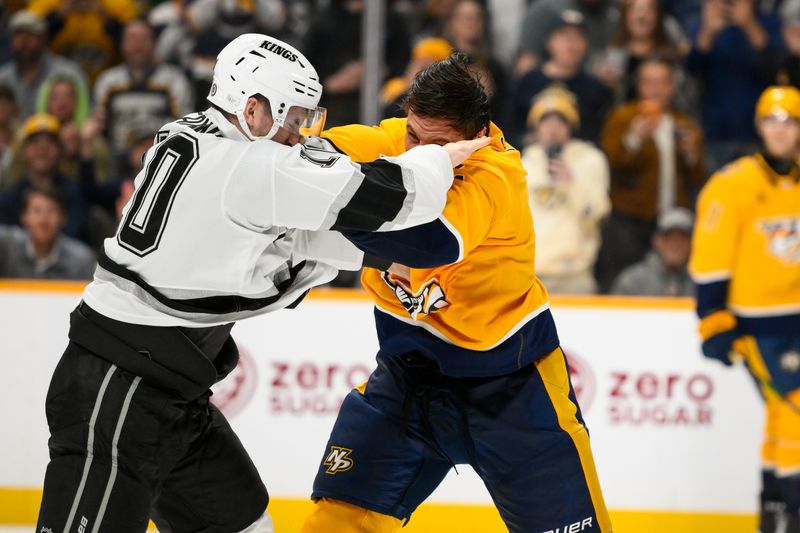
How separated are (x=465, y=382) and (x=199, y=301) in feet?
2.62

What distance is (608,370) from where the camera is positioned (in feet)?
17.7

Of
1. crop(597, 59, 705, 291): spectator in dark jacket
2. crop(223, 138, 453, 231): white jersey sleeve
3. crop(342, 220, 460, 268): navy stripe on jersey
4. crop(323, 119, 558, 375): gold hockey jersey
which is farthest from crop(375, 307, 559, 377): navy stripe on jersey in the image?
crop(597, 59, 705, 291): spectator in dark jacket

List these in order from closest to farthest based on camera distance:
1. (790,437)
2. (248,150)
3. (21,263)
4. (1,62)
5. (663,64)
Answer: (248,150)
(790,437)
(21,263)
(663,64)
(1,62)

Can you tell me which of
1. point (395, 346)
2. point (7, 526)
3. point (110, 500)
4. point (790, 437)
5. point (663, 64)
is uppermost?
point (663, 64)

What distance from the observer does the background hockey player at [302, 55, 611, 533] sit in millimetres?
3111

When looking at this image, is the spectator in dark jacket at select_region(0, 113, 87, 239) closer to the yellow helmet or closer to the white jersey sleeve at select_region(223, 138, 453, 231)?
the yellow helmet

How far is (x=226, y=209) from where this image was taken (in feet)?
9.13

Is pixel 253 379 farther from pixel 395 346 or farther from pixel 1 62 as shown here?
pixel 1 62

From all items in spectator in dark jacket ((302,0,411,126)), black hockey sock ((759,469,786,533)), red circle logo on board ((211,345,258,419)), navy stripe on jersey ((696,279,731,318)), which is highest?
spectator in dark jacket ((302,0,411,126))

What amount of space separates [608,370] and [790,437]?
2.67ft

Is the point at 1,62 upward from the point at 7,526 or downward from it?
upward

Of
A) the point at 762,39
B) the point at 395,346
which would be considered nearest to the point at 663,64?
the point at 762,39

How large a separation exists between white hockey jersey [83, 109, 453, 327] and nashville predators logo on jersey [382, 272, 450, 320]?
34 cm

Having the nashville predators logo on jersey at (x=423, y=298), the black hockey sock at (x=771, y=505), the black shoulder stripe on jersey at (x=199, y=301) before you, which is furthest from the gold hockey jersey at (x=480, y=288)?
the black hockey sock at (x=771, y=505)
